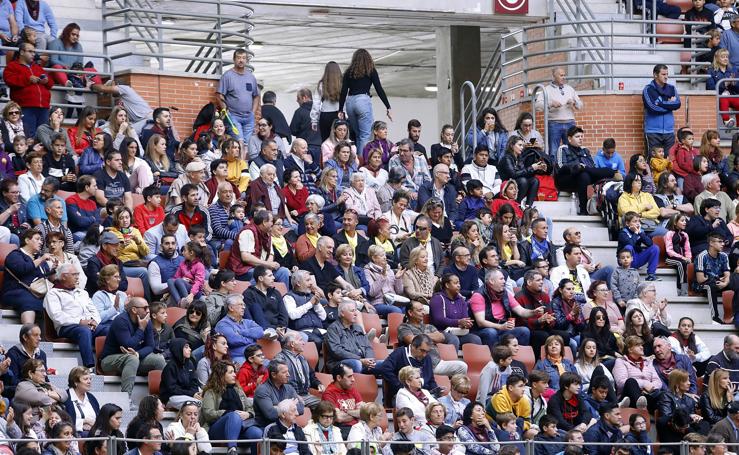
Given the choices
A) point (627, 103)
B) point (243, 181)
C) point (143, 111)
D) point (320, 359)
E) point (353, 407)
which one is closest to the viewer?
point (353, 407)

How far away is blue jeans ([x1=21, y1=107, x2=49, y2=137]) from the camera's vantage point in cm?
2017

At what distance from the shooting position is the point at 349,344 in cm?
1728

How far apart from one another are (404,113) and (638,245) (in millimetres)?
16840

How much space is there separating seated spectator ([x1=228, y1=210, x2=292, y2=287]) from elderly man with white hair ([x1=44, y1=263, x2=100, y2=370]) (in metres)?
1.97

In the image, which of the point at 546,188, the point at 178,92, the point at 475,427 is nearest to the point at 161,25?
the point at 178,92

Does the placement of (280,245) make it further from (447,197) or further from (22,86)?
(22,86)

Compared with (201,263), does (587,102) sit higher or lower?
higher

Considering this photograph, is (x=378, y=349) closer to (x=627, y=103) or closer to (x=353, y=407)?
(x=353, y=407)

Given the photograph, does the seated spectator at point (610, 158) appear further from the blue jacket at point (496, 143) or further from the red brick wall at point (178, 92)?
the red brick wall at point (178, 92)

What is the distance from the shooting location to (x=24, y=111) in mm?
20203

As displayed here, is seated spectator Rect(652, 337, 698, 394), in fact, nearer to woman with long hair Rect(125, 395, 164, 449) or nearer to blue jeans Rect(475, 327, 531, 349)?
blue jeans Rect(475, 327, 531, 349)

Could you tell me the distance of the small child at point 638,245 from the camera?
2100cm

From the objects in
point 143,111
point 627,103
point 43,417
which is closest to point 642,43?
point 627,103

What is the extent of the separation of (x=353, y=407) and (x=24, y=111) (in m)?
6.25
